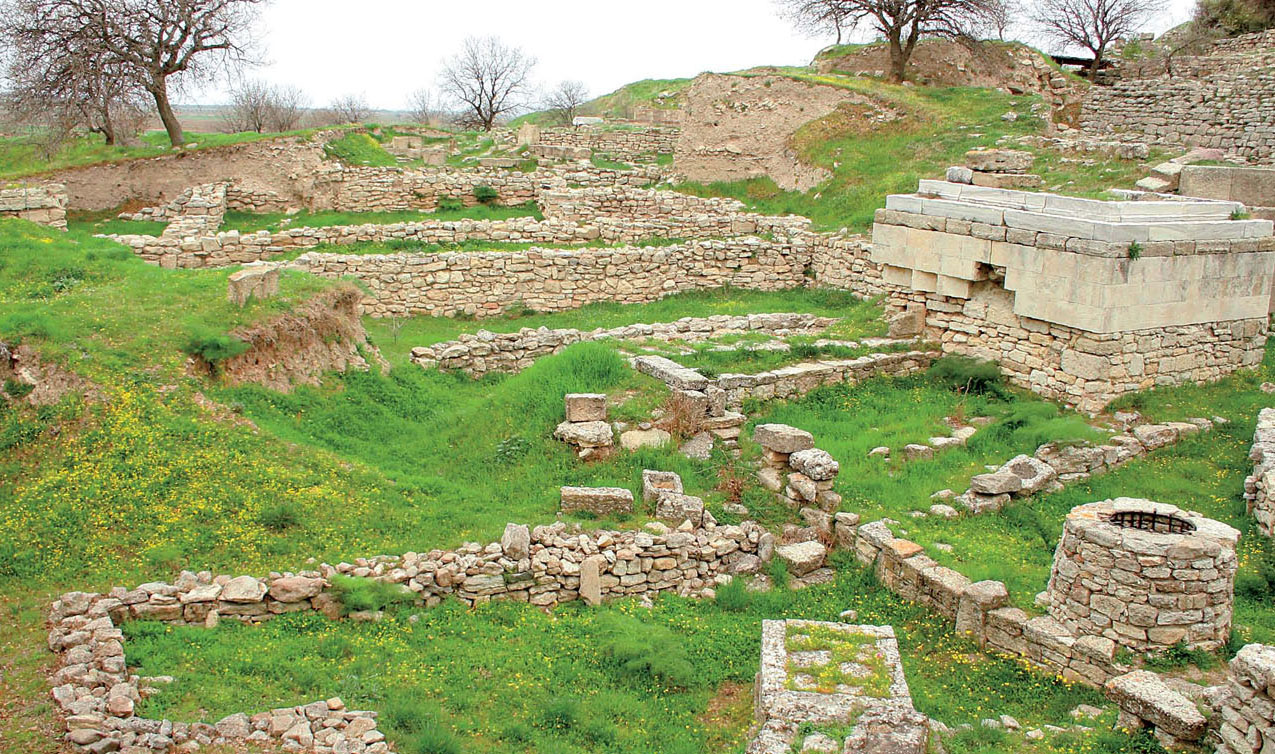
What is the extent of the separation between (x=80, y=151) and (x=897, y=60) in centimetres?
2302

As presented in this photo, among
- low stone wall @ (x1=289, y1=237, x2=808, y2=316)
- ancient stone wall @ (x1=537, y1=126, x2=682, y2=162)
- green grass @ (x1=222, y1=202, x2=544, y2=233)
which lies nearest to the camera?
low stone wall @ (x1=289, y1=237, x2=808, y2=316)

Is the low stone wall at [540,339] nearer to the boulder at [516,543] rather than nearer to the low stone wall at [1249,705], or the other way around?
the boulder at [516,543]

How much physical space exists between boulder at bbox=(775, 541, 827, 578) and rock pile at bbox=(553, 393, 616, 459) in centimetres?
234

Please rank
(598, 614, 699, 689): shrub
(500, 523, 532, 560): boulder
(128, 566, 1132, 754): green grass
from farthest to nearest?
(500, 523, 532, 560): boulder
(598, 614, 699, 689): shrub
(128, 566, 1132, 754): green grass

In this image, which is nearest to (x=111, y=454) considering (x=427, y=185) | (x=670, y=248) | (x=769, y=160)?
(x=670, y=248)

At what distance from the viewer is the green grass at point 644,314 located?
50.7 feet

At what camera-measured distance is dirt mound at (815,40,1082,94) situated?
29.1 meters

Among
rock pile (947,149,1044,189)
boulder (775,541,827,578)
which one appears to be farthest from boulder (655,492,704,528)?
rock pile (947,149,1044,189)

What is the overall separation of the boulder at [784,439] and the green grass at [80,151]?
19.7 m

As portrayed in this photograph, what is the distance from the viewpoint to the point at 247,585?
730 cm

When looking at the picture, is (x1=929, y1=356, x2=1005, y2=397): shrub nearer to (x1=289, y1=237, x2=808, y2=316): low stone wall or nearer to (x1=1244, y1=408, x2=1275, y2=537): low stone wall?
(x1=1244, y1=408, x2=1275, y2=537): low stone wall

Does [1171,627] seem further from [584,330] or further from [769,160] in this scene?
[769,160]

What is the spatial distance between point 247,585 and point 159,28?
21.7 m

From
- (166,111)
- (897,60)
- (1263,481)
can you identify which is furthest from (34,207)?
(897,60)
